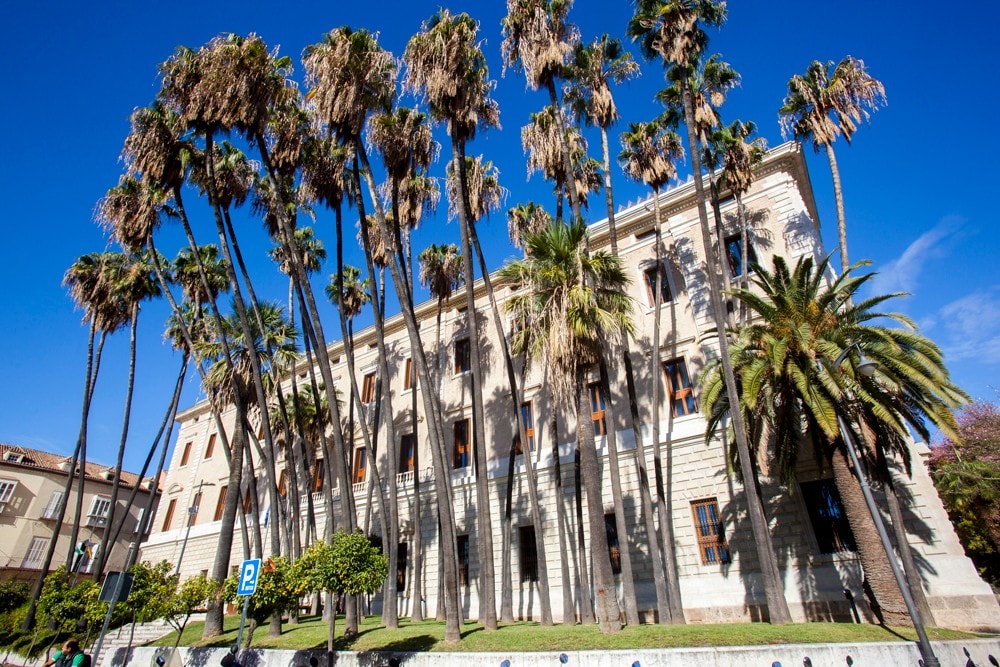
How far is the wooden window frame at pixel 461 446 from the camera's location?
24.1 metres

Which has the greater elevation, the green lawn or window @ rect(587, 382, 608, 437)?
window @ rect(587, 382, 608, 437)

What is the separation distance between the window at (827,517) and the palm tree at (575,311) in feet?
22.4

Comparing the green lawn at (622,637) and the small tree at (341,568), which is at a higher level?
the small tree at (341,568)

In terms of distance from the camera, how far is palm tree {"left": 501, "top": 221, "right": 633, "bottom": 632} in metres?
13.1

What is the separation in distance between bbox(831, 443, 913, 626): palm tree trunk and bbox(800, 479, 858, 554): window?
200 cm

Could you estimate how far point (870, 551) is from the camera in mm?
12148

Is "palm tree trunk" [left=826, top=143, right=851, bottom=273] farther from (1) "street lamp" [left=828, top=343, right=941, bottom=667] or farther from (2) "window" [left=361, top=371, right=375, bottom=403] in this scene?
(2) "window" [left=361, top=371, right=375, bottom=403]

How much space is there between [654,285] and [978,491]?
19.7 m

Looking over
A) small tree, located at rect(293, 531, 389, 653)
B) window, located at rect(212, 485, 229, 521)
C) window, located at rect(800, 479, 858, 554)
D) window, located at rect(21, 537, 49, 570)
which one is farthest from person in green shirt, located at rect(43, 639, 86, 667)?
window, located at rect(21, 537, 49, 570)

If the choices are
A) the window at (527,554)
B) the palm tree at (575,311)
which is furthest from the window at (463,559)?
the palm tree at (575,311)

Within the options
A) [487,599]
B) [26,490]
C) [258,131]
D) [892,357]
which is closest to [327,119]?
[258,131]

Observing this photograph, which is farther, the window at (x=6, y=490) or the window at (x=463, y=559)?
the window at (x=6, y=490)

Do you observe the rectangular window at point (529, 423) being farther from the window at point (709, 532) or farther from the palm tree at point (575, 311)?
the window at point (709, 532)

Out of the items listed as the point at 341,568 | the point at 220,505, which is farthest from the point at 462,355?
the point at 220,505
